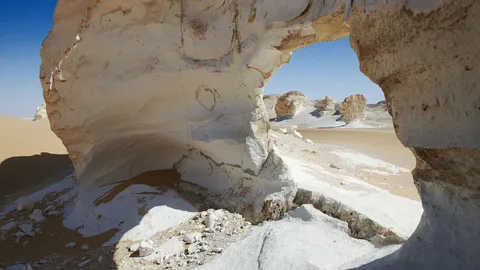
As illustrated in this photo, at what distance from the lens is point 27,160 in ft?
24.0

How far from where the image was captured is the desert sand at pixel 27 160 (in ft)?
19.9

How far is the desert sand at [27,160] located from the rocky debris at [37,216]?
1240 mm

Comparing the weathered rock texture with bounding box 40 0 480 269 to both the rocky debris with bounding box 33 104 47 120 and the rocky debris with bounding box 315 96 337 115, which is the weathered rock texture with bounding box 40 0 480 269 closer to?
the rocky debris with bounding box 33 104 47 120

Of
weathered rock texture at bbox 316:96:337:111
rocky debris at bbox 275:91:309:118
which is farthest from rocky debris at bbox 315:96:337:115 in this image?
rocky debris at bbox 275:91:309:118

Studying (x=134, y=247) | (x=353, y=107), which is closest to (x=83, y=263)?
(x=134, y=247)

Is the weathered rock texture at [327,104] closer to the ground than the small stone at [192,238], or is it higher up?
higher up

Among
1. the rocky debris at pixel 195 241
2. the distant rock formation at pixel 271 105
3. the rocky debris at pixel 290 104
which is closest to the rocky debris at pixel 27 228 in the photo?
the rocky debris at pixel 195 241

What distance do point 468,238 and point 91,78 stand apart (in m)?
3.85

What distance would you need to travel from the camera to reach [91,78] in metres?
4.01

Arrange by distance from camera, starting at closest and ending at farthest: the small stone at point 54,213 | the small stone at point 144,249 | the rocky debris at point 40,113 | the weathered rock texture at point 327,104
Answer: the small stone at point 144,249 < the small stone at point 54,213 < the rocky debris at point 40,113 < the weathered rock texture at point 327,104

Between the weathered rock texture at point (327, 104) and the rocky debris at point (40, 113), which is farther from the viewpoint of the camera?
the weathered rock texture at point (327, 104)

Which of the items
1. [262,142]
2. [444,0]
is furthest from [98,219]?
[444,0]

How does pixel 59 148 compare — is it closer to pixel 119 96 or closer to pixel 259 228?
pixel 119 96

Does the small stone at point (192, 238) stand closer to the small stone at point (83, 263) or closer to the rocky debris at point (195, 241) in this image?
the rocky debris at point (195, 241)
